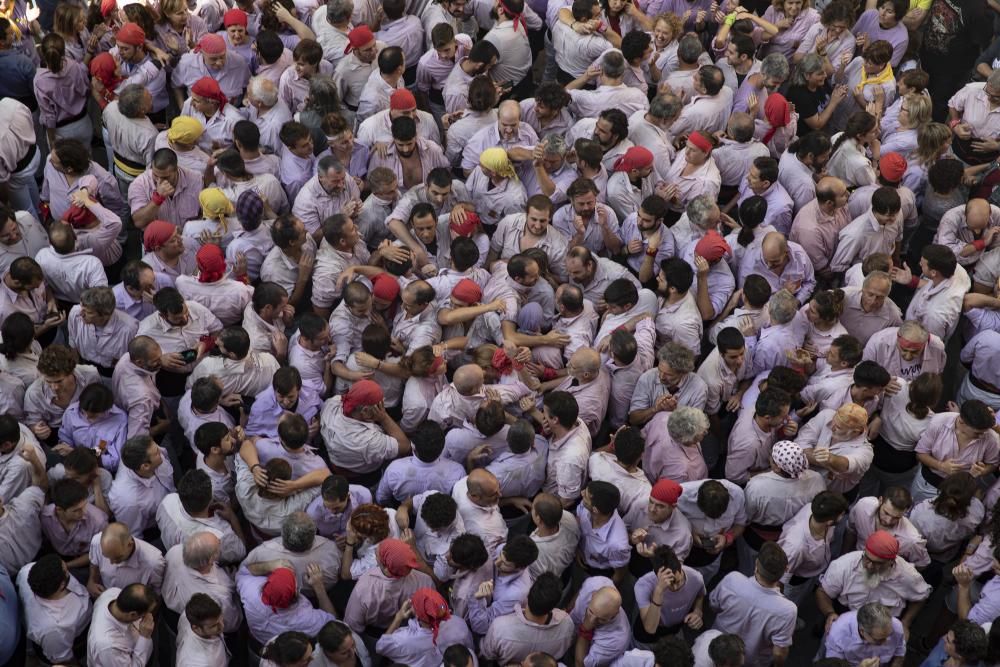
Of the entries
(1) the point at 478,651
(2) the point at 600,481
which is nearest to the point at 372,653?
(1) the point at 478,651

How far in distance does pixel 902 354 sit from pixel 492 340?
135 inches

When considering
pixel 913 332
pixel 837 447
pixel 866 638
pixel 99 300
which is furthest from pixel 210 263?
pixel 866 638

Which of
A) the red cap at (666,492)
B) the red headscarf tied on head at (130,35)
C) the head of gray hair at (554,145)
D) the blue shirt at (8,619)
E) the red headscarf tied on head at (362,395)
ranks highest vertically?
the head of gray hair at (554,145)

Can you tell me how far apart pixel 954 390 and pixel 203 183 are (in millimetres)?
7328

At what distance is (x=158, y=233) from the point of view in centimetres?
1050

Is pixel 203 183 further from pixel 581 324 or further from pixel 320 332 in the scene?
pixel 581 324

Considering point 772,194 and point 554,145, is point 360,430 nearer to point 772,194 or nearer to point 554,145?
point 554,145

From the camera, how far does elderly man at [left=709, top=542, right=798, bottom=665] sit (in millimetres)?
8570

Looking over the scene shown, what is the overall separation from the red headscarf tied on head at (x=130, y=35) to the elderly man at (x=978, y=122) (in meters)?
8.35

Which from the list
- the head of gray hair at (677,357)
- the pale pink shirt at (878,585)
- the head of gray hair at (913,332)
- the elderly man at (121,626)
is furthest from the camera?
the head of gray hair at (913,332)

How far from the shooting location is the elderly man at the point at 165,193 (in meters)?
11.1

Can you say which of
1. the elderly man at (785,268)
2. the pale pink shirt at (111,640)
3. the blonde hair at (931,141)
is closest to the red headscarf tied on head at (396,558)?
the pale pink shirt at (111,640)

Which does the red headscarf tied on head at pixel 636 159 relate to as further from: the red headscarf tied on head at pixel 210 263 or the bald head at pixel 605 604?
the bald head at pixel 605 604

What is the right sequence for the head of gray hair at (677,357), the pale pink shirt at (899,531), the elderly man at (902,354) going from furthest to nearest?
the elderly man at (902,354)
the head of gray hair at (677,357)
the pale pink shirt at (899,531)
